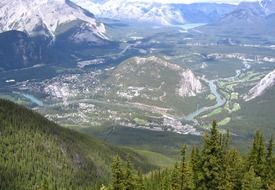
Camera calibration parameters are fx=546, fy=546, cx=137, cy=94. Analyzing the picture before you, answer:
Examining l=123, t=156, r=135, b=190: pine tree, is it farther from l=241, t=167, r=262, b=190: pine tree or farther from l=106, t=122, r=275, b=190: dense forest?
l=241, t=167, r=262, b=190: pine tree

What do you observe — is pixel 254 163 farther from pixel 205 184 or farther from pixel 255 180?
pixel 205 184

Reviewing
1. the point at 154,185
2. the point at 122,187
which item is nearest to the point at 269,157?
the point at 122,187

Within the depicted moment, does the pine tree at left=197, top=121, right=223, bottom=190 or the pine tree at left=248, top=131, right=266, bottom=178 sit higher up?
the pine tree at left=197, top=121, right=223, bottom=190

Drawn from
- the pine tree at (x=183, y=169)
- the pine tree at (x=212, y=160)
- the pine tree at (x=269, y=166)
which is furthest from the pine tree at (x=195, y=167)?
the pine tree at (x=269, y=166)

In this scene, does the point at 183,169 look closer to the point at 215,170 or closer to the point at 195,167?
the point at 195,167

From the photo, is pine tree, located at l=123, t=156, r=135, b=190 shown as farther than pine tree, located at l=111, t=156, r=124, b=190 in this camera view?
Yes

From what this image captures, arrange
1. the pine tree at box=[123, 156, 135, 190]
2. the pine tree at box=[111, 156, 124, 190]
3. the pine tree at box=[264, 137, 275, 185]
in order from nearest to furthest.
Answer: the pine tree at box=[111, 156, 124, 190]
the pine tree at box=[123, 156, 135, 190]
the pine tree at box=[264, 137, 275, 185]

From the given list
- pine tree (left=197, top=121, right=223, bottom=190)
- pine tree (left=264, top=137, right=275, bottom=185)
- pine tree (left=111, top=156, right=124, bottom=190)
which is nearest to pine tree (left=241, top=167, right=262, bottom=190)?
pine tree (left=197, top=121, right=223, bottom=190)

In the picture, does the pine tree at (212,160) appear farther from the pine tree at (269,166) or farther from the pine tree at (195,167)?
the pine tree at (269,166)
